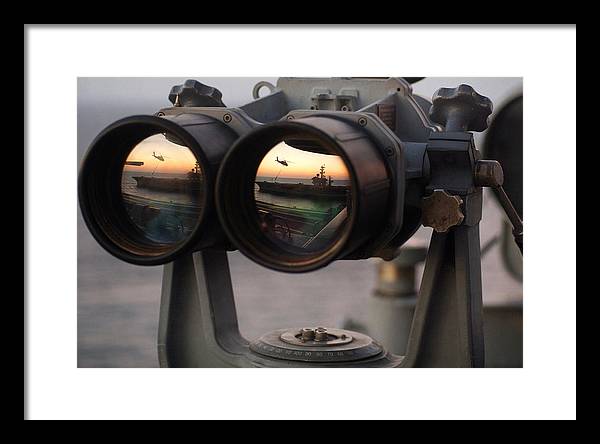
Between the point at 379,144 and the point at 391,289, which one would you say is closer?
the point at 379,144

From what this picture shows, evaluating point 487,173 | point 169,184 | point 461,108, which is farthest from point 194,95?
point 487,173

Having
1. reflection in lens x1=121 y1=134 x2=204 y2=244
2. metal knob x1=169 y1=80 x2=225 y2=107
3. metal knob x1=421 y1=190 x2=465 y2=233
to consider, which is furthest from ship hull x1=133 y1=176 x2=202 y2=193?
metal knob x1=421 y1=190 x2=465 y2=233

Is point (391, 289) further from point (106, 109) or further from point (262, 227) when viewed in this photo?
point (262, 227)

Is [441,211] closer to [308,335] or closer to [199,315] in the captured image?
[308,335]

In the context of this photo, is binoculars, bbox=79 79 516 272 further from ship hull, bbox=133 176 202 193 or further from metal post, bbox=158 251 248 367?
metal post, bbox=158 251 248 367

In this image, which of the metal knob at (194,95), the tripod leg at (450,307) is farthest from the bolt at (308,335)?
the metal knob at (194,95)

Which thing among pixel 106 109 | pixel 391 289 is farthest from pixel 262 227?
pixel 391 289
